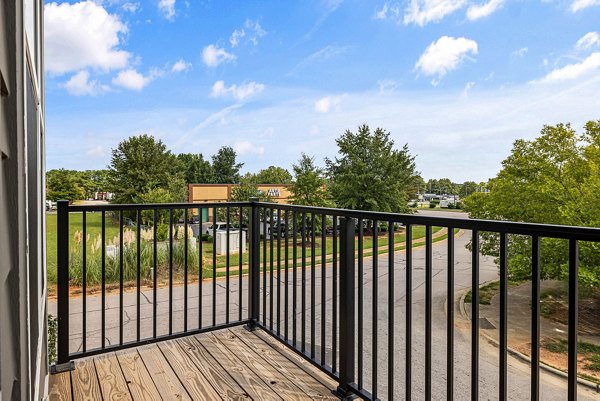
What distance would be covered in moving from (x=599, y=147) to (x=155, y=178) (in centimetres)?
1907

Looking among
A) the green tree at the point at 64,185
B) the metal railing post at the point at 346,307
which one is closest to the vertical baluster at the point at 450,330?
the metal railing post at the point at 346,307

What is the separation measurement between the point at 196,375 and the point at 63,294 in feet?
2.87

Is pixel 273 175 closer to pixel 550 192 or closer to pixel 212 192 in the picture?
pixel 212 192

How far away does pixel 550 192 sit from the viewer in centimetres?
645

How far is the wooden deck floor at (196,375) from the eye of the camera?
6.00 ft

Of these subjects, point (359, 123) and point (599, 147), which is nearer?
point (599, 147)

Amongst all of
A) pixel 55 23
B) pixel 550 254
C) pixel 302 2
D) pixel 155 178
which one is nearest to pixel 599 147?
pixel 550 254

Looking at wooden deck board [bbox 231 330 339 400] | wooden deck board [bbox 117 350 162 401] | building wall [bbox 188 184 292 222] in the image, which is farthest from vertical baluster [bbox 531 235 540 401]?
building wall [bbox 188 184 292 222]

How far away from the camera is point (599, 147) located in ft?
21.4

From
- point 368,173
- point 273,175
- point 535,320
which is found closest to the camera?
point 535,320

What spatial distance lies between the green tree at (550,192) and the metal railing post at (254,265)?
17.2ft

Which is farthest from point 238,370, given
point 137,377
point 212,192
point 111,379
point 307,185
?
point 212,192

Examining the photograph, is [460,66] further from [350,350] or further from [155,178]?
[350,350]

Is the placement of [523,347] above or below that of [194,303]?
below
